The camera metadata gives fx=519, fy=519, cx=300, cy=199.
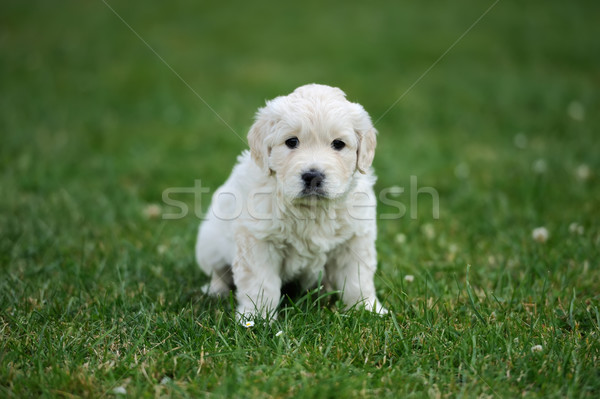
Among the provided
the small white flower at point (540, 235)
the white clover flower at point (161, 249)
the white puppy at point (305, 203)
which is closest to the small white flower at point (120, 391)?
the white puppy at point (305, 203)

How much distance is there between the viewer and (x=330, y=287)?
10.6 ft

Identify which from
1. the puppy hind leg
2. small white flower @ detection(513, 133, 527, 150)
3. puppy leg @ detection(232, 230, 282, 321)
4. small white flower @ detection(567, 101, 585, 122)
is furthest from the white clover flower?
small white flower @ detection(567, 101, 585, 122)

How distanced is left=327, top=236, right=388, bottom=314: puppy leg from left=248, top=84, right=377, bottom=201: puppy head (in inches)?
14.6

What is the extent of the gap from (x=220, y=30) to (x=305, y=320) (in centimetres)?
1057

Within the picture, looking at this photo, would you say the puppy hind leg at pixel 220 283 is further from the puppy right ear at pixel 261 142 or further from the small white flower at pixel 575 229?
the small white flower at pixel 575 229

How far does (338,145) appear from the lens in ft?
9.49

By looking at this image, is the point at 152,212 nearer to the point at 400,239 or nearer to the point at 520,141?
the point at 400,239

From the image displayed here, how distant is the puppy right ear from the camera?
292 centimetres

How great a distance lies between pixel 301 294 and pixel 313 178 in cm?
93

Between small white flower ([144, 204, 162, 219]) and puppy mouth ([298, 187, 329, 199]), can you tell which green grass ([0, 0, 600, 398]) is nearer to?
small white flower ([144, 204, 162, 219])

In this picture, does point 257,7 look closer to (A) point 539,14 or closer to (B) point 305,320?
(A) point 539,14

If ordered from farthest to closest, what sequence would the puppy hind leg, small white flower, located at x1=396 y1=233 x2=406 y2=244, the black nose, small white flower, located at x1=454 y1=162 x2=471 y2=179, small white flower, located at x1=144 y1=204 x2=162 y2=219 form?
1. small white flower, located at x1=454 y1=162 x2=471 y2=179
2. small white flower, located at x1=144 y1=204 x2=162 y2=219
3. small white flower, located at x1=396 y1=233 x2=406 y2=244
4. the puppy hind leg
5. the black nose

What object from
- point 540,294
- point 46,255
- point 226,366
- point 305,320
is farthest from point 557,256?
point 46,255

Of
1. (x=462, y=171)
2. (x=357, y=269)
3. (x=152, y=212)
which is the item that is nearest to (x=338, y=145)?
(x=357, y=269)
